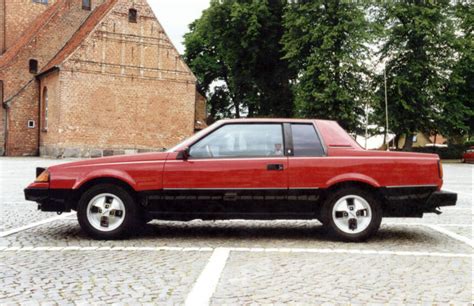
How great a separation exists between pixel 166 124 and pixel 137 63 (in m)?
4.87

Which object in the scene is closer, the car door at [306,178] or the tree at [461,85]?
the car door at [306,178]

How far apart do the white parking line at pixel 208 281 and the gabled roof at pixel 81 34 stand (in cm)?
3296

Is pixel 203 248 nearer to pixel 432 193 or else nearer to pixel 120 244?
pixel 120 244

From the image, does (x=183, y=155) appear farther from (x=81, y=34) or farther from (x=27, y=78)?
(x=27, y=78)

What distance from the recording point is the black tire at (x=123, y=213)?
22.6 feet

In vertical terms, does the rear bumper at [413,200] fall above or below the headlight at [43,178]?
below

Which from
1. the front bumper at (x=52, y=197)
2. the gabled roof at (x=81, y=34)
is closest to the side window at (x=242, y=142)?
the front bumper at (x=52, y=197)

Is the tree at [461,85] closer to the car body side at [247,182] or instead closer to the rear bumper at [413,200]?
the rear bumper at [413,200]

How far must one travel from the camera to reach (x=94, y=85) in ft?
121

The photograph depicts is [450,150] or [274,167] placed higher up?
[450,150]

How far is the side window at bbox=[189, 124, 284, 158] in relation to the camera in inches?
278

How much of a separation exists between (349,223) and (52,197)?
3862mm

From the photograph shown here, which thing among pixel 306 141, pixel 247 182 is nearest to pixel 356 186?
pixel 306 141

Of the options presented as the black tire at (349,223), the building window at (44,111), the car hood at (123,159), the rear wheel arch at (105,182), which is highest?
the building window at (44,111)
